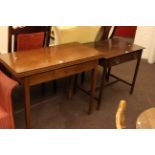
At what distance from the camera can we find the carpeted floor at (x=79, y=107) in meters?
2.04

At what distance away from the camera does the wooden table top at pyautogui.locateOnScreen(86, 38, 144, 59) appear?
2.07 m

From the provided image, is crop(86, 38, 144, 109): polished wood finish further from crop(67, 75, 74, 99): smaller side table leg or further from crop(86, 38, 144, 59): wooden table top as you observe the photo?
crop(67, 75, 74, 99): smaller side table leg

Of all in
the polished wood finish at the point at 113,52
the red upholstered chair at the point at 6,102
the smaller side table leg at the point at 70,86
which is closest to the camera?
the red upholstered chair at the point at 6,102

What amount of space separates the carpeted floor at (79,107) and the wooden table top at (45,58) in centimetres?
65

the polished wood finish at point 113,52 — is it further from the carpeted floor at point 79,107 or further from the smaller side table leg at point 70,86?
the smaller side table leg at point 70,86

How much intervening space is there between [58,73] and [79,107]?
776 mm

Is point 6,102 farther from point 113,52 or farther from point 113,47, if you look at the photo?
point 113,47

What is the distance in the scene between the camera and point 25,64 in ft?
4.95

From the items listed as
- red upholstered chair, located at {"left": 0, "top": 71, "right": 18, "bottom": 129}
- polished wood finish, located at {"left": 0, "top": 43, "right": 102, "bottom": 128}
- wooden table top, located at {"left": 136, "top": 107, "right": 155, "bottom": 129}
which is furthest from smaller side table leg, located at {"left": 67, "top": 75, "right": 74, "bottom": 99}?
wooden table top, located at {"left": 136, "top": 107, "right": 155, "bottom": 129}

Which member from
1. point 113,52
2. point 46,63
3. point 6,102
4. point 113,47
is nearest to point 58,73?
point 46,63

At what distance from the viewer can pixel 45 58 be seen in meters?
1.65

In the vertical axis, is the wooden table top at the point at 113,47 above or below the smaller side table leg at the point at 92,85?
above

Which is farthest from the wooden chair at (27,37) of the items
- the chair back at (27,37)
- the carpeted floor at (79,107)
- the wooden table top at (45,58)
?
the carpeted floor at (79,107)
